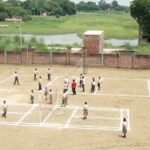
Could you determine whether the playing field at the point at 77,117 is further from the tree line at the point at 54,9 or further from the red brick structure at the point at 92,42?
the tree line at the point at 54,9

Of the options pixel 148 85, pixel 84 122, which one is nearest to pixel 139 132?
pixel 84 122

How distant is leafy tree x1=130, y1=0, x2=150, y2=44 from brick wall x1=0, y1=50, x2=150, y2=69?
20.3m

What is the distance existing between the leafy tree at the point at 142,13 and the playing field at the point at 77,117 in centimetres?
2559

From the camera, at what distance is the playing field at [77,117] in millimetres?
22312

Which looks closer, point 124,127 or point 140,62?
point 124,127

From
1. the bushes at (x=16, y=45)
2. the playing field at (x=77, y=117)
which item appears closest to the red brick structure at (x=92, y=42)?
the bushes at (x=16, y=45)

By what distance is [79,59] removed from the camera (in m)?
46.2

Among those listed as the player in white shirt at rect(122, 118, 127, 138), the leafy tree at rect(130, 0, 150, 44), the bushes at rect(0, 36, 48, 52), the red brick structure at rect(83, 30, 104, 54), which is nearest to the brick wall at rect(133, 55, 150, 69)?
the red brick structure at rect(83, 30, 104, 54)

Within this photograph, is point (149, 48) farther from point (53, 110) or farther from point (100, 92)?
point (53, 110)

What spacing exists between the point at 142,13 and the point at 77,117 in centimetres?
4119

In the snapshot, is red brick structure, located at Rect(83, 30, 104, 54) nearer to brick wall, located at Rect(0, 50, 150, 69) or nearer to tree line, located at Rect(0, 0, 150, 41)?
brick wall, located at Rect(0, 50, 150, 69)

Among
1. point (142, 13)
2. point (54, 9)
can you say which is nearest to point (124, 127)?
point (142, 13)

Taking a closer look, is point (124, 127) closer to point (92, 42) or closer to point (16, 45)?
point (92, 42)

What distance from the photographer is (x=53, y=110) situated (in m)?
28.3
